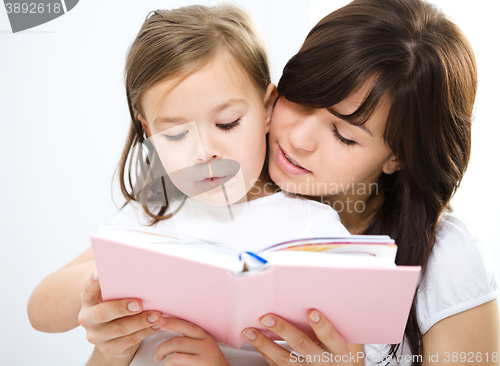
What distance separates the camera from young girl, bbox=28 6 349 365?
104 cm

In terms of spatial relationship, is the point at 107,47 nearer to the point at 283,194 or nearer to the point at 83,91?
the point at 83,91

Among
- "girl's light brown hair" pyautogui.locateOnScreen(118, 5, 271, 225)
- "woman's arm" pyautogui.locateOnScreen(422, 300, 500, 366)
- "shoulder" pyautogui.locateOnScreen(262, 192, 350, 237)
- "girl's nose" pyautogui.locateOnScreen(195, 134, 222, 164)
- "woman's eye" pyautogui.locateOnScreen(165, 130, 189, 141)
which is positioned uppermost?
"girl's light brown hair" pyautogui.locateOnScreen(118, 5, 271, 225)

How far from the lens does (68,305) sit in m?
1.11

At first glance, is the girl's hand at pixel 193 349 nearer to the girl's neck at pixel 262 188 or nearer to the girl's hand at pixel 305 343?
the girl's hand at pixel 305 343

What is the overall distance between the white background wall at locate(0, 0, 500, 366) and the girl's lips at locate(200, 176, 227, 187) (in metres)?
0.78

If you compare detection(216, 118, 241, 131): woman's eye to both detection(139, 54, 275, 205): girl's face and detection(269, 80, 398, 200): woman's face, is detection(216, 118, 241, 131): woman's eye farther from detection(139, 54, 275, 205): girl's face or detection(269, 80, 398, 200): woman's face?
detection(269, 80, 398, 200): woman's face

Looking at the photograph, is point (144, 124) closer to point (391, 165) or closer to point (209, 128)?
point (209, 128)

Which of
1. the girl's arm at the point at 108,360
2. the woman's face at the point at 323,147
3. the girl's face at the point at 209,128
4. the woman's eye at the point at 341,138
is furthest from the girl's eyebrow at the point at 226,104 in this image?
the girl's arm at the point at 108,360

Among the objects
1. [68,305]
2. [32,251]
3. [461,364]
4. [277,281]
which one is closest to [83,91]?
[32,251]

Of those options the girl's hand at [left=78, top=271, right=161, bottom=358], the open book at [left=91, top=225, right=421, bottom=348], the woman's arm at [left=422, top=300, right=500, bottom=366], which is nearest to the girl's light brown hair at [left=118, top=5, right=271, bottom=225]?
the girl's hand at [left=78, top=271, right=161, bottom=358]

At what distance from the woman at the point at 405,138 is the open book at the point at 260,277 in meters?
0.14

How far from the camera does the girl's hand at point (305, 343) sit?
805 mm

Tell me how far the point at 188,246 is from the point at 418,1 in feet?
2.81

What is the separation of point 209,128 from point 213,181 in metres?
0.13
